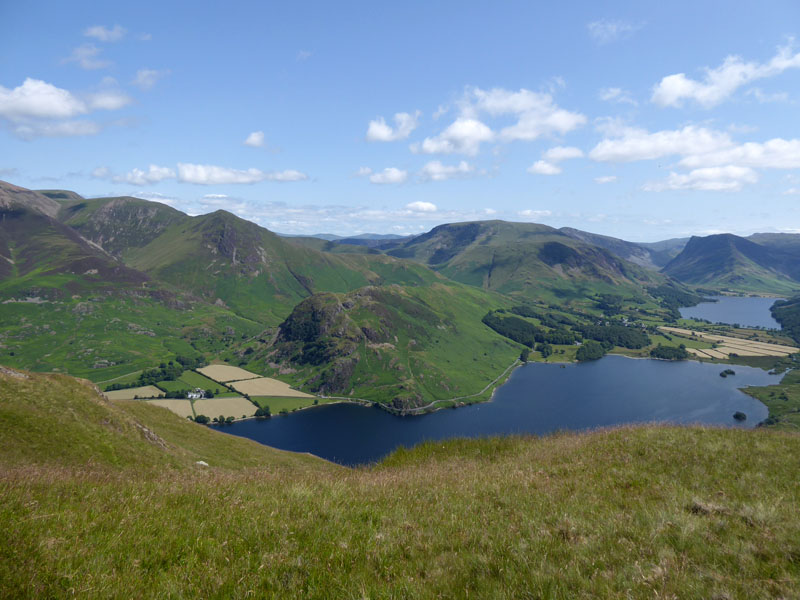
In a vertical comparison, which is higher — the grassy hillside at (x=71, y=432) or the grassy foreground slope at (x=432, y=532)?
the grassy foreground slope at (x=432, y=532)

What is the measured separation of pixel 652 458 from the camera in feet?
42.1

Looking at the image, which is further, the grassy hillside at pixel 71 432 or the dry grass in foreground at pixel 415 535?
the grassy hillside at pixel 71 432

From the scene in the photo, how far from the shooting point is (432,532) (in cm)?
744

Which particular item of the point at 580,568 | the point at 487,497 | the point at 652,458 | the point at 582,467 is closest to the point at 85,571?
the point at 580,568

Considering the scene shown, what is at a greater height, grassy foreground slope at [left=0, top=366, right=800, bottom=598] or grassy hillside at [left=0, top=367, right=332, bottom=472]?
grassy foreground slope at [left=0, top=366, right=800, bottom=598]

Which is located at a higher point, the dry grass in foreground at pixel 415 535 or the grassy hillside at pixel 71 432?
the dry grass in foreground at pixel 415 535

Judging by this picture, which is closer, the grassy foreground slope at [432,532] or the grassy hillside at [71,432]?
the grassy foreground slope at [432,532]

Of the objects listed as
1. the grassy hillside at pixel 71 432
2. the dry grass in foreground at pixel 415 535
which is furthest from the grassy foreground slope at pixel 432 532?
the grassy hillside at pixel 71 432

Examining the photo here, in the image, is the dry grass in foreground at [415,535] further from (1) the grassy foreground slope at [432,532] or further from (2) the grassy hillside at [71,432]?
(2) the grassy hillside at [71,432]

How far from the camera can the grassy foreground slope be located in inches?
210

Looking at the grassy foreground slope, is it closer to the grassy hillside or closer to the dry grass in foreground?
the dry grass in foreground

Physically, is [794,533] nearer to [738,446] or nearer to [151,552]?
[738,446]

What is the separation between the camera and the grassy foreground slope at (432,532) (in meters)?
5.33

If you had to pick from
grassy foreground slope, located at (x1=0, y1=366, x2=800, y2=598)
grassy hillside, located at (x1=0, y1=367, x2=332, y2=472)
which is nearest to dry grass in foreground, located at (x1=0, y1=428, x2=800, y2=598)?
grassy foreground slope, located at (x1=0, y1=366, x2=800, y2=598)
